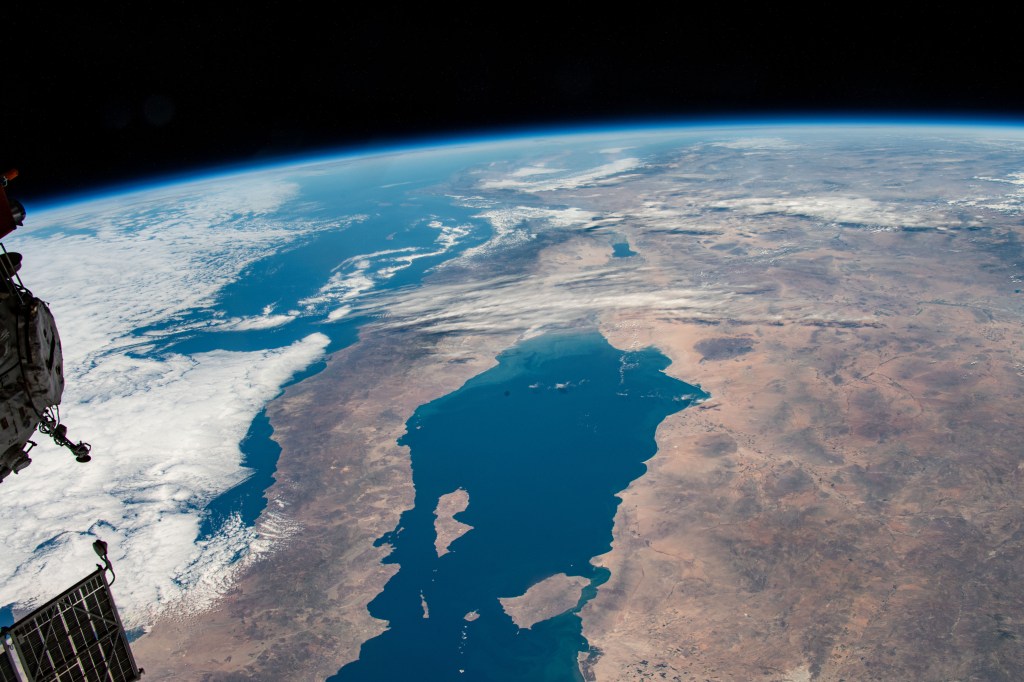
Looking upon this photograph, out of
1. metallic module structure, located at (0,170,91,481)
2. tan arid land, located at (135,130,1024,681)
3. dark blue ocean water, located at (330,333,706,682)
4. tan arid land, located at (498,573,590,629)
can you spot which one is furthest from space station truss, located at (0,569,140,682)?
tan arid land, located at (498,573,590,629)

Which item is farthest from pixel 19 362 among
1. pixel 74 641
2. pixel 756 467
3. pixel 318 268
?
pixel 318 268

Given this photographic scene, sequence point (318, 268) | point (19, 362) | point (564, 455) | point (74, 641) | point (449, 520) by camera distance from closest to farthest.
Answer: point (19, 362) < point (74, 641) < point (449, 520) < point (564, 455) < point (318, 268)

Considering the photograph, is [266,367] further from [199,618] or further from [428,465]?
[199,618]

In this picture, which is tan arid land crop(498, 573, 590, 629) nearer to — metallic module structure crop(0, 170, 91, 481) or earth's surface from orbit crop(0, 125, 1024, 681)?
earth's surface from orbit crop(0, 125, 1024, 681)

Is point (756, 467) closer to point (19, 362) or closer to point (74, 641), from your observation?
point (74, 641)

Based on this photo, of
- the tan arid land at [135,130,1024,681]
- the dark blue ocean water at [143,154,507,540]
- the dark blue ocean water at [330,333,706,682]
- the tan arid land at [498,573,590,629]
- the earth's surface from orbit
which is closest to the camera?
the tan arid land at [135,130,1024,681]

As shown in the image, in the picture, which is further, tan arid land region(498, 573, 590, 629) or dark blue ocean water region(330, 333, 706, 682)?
tan arid land region(498, 573, 590, 629)
